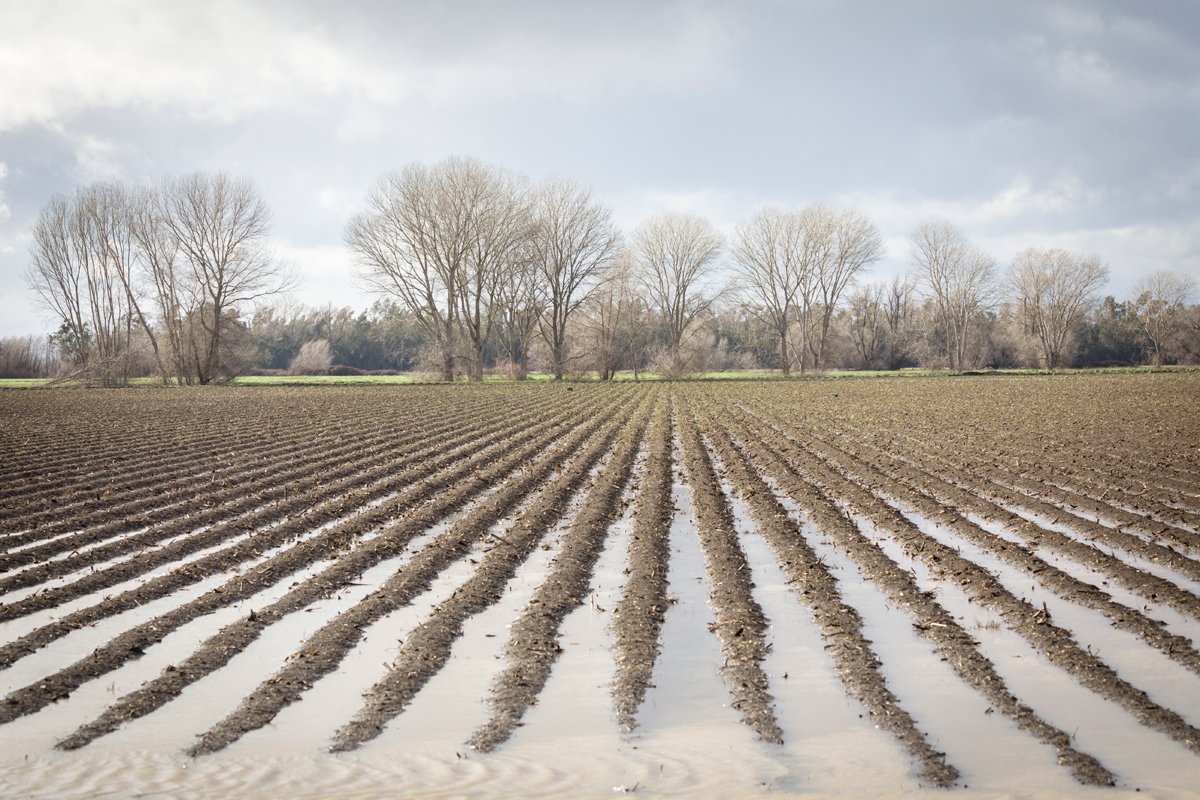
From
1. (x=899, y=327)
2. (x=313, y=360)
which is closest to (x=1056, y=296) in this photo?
(x=899, y=327)

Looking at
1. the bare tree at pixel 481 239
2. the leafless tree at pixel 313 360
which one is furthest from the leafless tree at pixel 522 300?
the leafless tree at pixel 313 360

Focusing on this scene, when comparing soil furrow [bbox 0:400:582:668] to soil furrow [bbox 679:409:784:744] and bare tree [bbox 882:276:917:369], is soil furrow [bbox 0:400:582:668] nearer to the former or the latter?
soil furrow [bbox 679:409:784:744]

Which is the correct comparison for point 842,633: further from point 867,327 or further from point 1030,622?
point 867,327

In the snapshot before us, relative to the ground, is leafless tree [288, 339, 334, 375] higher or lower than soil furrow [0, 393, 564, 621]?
higher

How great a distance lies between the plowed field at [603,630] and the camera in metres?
4.19

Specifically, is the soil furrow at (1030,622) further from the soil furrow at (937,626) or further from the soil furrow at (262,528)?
the soil furrow at (262,528)

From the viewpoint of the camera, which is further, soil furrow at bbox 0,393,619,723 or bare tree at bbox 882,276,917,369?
bare tree at bbox 882,276,917,369

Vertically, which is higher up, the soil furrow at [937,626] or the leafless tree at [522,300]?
the leafless tree at [522,300]

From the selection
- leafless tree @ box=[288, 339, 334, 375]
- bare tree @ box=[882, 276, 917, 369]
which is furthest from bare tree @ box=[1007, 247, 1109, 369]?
leafless tree @ box=[288, 339, 334, 375]

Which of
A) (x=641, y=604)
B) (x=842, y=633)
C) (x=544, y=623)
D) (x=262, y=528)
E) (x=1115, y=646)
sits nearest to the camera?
(x=1115, y=646)

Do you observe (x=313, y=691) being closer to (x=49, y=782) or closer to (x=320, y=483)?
(x=49, y=782)

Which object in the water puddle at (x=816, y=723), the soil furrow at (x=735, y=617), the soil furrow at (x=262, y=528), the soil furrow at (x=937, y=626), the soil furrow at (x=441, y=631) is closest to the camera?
the water puddle at (x=816, y=723)

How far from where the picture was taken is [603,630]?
242 inches

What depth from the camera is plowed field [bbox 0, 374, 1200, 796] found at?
419 cm
